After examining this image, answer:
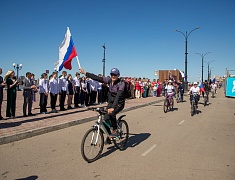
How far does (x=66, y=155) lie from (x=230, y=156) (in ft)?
12.7

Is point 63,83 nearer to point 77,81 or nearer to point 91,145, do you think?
point 77,81

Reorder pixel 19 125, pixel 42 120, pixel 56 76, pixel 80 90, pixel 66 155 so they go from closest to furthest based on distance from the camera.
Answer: pixel 66 155 < pixel 19 125 < pixel 42 120 < pixel 56 76 < pixel 80 90

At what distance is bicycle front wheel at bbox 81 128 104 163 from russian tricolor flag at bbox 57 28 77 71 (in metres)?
3.79

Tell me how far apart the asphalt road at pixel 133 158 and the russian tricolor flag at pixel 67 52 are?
→ 8.25 feet

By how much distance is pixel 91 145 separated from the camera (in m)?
5.00

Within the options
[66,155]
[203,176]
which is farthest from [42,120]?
[203,176]

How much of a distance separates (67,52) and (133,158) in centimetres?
478

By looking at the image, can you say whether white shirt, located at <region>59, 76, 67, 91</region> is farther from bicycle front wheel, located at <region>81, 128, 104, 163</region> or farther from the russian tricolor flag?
bicycle front wheel, located at <region>81, 128, 104, 163</region>

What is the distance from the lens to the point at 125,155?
5375 mm

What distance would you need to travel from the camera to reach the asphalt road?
4254mm

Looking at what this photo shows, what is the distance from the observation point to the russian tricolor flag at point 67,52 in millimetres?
8140

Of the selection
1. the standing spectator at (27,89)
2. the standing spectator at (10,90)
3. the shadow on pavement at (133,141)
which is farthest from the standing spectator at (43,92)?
the shadow on pavement at (133,141)

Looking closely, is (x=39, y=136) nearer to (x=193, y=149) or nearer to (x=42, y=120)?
(x=42, y=120)

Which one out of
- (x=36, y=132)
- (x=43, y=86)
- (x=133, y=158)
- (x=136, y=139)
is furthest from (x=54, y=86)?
(x=133, y=158)
